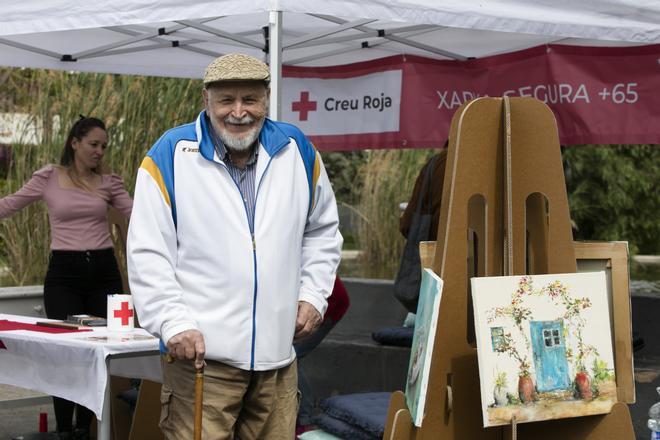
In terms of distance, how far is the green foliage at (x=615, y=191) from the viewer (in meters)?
13.2

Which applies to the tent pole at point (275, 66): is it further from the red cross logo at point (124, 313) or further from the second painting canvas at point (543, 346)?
the second painting canvas at point (543, 346)

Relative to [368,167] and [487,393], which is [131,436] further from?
[368,167]

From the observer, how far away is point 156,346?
4.88 metres

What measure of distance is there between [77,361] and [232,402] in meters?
1.41

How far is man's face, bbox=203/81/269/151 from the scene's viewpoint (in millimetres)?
3600

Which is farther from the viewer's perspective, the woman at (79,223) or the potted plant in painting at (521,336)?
the woman at (79,223)

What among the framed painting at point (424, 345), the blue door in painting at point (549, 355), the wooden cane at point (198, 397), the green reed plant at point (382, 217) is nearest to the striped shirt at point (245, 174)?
the wooden cane at point (198, 397)

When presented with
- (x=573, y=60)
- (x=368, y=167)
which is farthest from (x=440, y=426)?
(x=368, y=167)

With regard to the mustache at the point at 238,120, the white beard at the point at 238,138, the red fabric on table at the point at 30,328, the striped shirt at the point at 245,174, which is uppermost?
the mustache at the point at 238,120

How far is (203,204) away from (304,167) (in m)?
0.39

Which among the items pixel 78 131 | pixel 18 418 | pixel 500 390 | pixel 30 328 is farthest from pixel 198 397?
pixel 18 418

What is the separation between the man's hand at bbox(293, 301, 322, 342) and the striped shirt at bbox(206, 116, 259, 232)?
34 centimetres

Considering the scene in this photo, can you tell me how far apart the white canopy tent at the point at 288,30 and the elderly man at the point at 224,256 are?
1.31 m

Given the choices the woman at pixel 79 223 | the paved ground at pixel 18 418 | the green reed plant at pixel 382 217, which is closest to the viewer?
the woman at pixel 79 223
